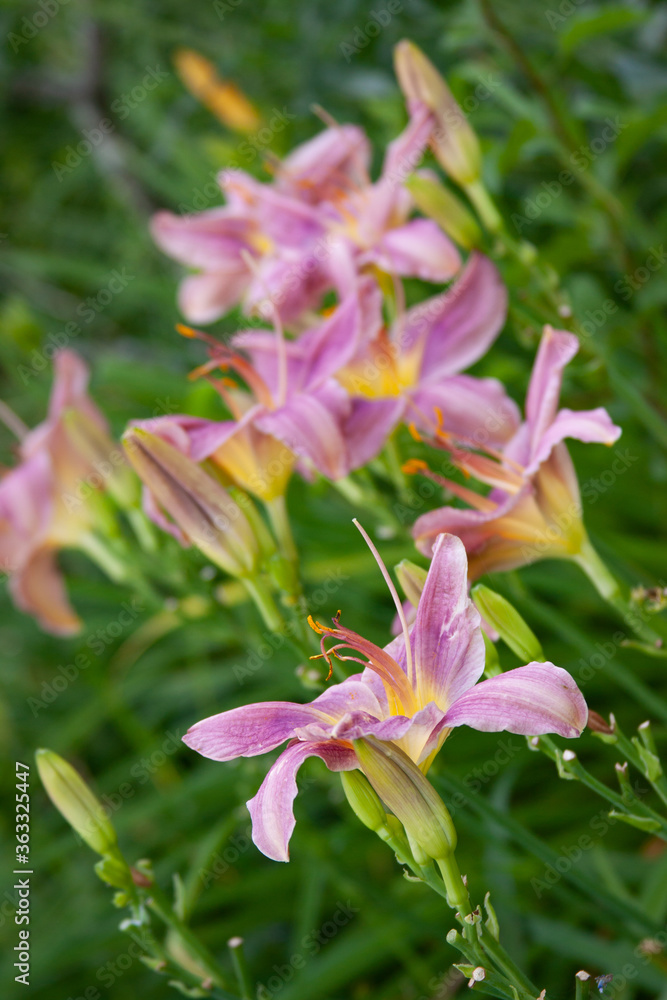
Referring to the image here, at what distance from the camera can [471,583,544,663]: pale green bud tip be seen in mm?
532

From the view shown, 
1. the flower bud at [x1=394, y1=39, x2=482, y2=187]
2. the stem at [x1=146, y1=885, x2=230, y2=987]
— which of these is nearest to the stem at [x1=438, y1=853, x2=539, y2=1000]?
the stem at [x1=146, y1=885, x2=230, y2=987]

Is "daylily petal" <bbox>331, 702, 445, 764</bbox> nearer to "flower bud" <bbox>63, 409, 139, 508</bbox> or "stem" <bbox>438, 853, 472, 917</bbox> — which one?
"stem" <bbox>438, 853, 472, 917</bbox>

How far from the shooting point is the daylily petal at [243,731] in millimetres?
466

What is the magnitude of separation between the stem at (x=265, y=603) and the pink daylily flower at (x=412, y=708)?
0.50ft

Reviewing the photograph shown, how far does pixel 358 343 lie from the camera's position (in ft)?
2.28

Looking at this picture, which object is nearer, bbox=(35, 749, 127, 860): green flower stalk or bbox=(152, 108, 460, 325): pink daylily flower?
bbox=(35, 749, 127, 860): green flower stalk

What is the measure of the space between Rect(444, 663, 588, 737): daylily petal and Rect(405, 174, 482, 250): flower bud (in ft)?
1.58

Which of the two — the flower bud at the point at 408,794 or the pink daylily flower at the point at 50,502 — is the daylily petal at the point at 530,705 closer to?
the flower bud at the point at 408,794

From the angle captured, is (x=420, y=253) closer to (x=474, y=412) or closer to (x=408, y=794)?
(x=474, y=412)

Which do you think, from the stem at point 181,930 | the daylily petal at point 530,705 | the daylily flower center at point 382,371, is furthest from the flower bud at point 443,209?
the stem at point 181,930

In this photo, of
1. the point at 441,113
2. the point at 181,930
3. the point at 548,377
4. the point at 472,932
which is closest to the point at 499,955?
the point at 472,932

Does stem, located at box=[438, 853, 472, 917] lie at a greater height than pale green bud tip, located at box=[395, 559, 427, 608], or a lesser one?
lesser

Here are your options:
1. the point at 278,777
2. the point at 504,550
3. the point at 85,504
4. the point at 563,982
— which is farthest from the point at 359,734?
the point at 563,982

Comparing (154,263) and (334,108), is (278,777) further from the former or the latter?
(154,263)
